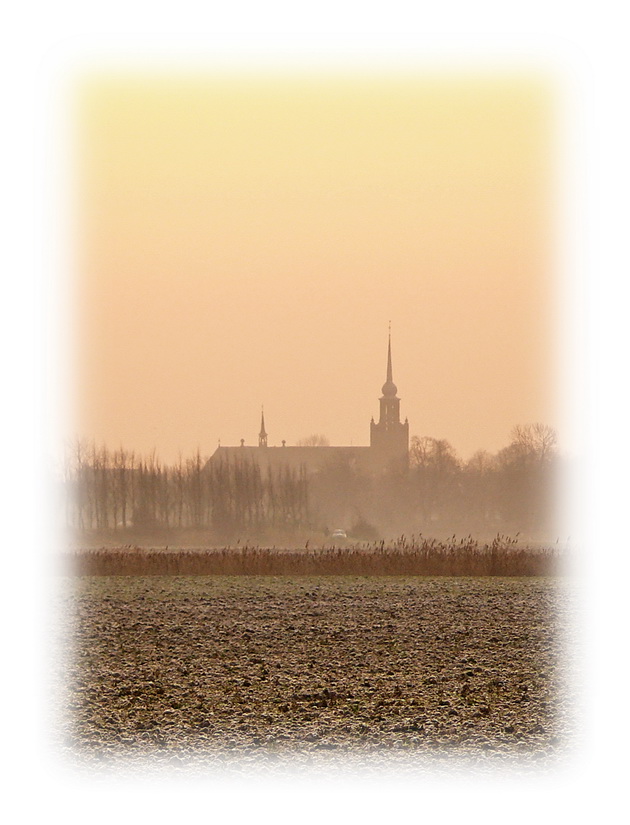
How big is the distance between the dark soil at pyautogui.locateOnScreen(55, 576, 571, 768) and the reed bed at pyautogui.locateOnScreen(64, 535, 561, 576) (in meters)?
6.53

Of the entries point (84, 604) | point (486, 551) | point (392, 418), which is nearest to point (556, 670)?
point (84, 604)

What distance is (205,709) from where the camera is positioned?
9.32 meters

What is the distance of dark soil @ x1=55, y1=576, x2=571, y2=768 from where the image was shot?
8.18 meters

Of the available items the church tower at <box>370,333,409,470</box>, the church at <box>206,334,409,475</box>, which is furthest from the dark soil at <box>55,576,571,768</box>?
the church tower at <box>370,333,409,470</box>

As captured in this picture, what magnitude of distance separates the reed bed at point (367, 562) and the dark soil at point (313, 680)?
653cm

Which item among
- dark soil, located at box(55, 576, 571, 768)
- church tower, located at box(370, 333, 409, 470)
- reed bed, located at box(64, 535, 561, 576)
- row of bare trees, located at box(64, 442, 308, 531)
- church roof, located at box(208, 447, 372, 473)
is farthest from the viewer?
church tower, located at box(370, 333, 409, 470)

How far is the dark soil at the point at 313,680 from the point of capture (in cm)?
818

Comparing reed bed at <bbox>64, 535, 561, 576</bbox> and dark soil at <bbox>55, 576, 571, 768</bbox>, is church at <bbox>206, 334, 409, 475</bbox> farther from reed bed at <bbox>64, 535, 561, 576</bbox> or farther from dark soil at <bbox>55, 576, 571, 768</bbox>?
dark soil at <bbox>55, 576, 571, 768</bbox>

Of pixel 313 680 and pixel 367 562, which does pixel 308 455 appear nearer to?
pixel 367 562

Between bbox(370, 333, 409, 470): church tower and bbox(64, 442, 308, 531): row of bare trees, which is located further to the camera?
bbox(370, 333, 409, 470): church tower

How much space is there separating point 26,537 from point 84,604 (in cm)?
1017

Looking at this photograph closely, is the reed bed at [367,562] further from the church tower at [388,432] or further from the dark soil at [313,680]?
the church tower at [388,432]

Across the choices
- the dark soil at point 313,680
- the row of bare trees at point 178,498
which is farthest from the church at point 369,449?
the dark soil at point 313,680

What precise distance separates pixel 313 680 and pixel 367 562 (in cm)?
1471
